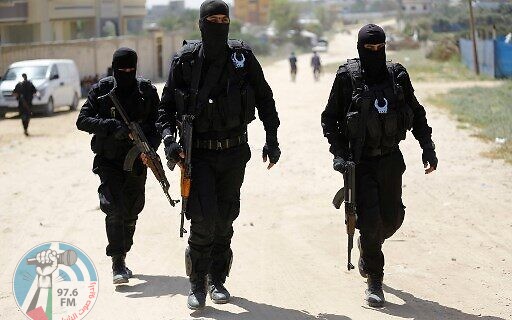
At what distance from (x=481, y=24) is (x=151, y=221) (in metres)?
40.1

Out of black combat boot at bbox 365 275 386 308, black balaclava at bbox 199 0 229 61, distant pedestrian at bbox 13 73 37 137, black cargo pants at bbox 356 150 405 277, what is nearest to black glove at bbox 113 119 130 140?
black balaclava at bbox 199 0 229 61

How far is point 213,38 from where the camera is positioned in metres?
5.57

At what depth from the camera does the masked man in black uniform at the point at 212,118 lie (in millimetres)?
5562

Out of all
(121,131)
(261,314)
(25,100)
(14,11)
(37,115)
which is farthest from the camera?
(14,11)

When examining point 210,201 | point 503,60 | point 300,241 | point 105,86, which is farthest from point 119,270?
point 503,60

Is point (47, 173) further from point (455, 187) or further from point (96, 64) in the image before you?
point (96, 64)

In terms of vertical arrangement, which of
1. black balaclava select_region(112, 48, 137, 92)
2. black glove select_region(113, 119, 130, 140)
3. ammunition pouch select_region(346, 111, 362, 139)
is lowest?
black glove select_region(113, 119, 130, 140)

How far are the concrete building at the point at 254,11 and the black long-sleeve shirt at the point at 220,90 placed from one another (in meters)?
153

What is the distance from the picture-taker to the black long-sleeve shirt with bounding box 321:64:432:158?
19.0 feet

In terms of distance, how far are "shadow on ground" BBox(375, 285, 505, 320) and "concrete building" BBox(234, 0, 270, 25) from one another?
504ft

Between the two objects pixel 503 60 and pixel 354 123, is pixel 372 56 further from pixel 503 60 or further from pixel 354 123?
pixel 503 60

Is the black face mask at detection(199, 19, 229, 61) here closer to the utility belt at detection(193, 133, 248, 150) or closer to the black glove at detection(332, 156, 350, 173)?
the utility belt at detection(193, 133, 248, 150)

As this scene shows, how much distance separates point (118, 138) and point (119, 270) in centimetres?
105

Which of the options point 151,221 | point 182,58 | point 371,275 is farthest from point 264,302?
point 151,221
